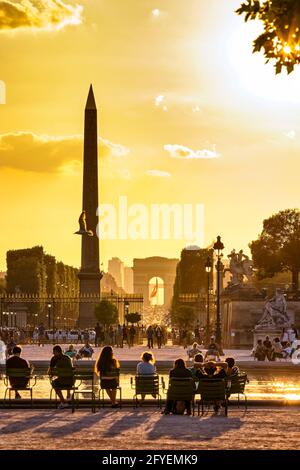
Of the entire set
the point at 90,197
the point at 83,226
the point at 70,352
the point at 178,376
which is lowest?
the point at 178,376

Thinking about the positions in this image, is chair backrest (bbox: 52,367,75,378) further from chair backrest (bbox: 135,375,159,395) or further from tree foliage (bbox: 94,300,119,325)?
tree foliage (bbox: 94,300,119,325)

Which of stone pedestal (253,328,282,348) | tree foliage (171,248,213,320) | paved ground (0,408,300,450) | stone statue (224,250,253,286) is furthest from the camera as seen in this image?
tree foliage (171,248,213,320)

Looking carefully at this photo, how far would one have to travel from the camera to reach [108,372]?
2233 cm

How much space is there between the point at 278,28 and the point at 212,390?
35.4ft

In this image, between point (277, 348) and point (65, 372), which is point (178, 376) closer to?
point (65, 372)

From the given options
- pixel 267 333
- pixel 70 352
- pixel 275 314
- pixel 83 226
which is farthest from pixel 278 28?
pixel 83 226

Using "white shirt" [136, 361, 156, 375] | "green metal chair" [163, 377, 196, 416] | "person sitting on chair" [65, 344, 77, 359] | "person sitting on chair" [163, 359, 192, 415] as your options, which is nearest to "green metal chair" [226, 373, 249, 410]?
"person sitting on chair" [163, 359, 192, 415]

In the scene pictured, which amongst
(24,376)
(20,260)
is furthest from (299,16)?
(20,260)

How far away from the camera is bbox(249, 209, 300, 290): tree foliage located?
90.8m

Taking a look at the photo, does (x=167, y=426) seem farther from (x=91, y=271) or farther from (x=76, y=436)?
(x=91, y=271)

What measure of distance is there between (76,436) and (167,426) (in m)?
2.08

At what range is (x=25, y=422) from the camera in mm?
19109

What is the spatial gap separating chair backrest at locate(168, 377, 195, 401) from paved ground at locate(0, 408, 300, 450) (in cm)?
48

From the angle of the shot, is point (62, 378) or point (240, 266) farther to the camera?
point (240, 266)
